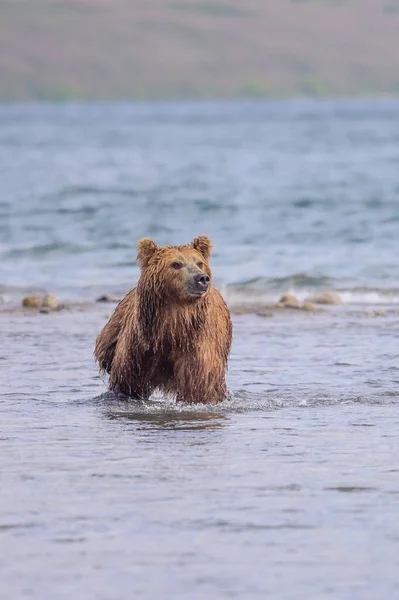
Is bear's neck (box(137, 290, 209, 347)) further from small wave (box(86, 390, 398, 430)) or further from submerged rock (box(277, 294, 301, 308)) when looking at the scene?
submerged rock (box(277, 294, 301, 308))

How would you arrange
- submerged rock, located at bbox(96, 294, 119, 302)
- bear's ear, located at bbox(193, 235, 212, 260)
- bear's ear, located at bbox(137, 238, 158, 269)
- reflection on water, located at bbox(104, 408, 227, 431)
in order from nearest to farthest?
reflection on water, located at bbox(104, 408, 227, 431) < bear's ear, located at bbox(137, 238, 158, 269) < bear's ear, located at bbox(193, 235, 212, 260) < submerged rock, located at bbox(96, 294, 119, 302)

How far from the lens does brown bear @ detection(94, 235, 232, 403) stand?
32.9 feet

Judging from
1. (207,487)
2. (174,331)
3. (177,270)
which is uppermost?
(177,270)

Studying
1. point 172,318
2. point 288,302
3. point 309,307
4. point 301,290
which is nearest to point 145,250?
point 172,318

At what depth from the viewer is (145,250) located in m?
10.2

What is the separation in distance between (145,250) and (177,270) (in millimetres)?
349

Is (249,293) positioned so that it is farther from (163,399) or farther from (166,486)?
(166,486)

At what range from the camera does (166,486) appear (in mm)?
7719

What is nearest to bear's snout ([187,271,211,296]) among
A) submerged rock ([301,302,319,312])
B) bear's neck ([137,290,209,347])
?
bear's neck ([137,290,209,347])

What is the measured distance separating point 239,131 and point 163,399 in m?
107

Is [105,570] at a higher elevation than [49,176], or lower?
lower

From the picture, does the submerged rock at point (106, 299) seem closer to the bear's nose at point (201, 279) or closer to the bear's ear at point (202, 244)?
the bear's ear at point (202, 244)

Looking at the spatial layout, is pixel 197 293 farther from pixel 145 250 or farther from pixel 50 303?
pixel 50 303

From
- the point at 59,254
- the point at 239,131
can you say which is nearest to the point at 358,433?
the point at 59,254
